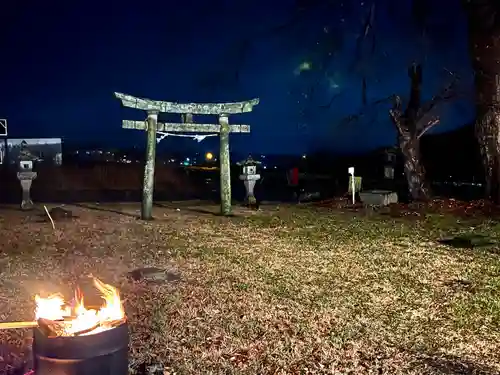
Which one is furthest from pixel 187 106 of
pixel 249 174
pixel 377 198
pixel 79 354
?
pixel 79 354

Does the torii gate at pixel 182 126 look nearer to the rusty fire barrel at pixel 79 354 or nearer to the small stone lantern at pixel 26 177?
the small stone lantern at pixel 26 177

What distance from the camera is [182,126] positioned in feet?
44.5

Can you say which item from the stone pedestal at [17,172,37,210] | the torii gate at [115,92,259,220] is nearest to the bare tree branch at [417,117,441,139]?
the torii gate at [115,92,259,220]

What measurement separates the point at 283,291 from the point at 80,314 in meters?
3.82

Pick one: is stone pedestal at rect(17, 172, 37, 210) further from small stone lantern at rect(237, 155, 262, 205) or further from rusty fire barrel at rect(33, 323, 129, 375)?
rusty fire barrel at rect(33, 323, 129, 375)

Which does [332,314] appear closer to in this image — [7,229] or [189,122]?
[7,229]

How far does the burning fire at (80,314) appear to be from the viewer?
9.39 ft

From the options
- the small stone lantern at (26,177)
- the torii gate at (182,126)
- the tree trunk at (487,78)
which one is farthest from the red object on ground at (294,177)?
the small stone lantern at (26,177)

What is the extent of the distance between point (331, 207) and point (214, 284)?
981 cm

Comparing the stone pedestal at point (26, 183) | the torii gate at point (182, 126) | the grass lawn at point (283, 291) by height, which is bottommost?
the grass lawn at point (283, 291)

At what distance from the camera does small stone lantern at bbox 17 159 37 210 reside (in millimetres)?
14652

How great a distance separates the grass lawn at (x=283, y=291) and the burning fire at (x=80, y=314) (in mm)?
1192

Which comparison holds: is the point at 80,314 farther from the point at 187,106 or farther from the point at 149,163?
the point at 187,106

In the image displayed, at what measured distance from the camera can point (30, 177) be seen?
14734 mm
